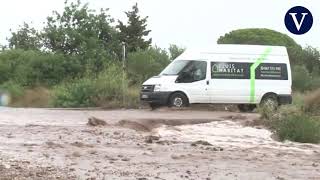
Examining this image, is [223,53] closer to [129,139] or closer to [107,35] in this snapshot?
[129,139]

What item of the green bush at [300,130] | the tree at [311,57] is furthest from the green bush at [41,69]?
the green bush at [300,130]

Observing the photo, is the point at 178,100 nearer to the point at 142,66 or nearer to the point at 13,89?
the point at 142,66

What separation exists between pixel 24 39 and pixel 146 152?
44.2 metres

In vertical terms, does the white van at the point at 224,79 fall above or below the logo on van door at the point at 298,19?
below

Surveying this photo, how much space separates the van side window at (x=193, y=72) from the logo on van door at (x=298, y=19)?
10.3 m

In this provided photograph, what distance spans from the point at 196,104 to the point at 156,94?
183 centimetres

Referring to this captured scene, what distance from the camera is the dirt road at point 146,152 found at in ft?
Answer: 31.3

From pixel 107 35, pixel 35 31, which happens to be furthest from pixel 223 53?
pixel 35 31

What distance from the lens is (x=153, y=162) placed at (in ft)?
34.7

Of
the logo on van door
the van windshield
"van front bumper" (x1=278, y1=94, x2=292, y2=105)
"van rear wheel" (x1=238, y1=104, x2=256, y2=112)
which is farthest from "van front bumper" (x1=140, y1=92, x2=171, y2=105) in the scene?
the logo on van door

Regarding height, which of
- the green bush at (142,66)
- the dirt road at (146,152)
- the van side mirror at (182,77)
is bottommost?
Result: the dirt road at (146,152)

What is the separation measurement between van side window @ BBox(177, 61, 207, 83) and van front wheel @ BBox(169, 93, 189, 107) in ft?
1.82

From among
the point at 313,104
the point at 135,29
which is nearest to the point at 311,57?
the point at 135,29

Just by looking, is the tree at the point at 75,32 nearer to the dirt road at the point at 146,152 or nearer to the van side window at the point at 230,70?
the van side window at the point at 230,70
